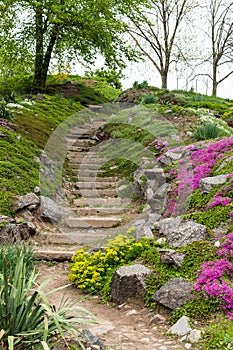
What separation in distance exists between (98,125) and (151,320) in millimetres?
11674

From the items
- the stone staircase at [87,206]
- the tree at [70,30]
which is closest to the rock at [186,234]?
the stone staircase at [87,206]

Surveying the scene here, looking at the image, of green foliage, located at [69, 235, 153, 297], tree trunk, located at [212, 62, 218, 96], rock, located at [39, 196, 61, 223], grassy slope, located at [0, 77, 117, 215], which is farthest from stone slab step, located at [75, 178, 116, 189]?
tree trunk, located at [212, 62, 218, 96]

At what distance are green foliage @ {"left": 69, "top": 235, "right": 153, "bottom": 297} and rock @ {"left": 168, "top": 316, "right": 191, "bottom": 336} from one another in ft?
4.81

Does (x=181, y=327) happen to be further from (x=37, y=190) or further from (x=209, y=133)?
(x=209, y=133)

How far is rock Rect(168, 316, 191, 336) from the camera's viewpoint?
170 inches

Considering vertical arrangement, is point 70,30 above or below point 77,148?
Answer: above

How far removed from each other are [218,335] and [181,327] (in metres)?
0.45

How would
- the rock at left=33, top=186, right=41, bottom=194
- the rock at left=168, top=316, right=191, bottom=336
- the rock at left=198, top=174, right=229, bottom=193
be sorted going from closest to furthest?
the rock at left=168, top=316, right=191, bottom=336
the rock at left=198, top=174, right=229, bottom=193
the rock at left=33, top=186, right=41, bottom=194

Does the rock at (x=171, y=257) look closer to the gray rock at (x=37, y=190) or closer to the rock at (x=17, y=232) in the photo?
the rock at (x=17, y=232)

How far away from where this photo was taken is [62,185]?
1047 centimetres

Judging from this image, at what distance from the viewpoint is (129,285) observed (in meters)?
5.25

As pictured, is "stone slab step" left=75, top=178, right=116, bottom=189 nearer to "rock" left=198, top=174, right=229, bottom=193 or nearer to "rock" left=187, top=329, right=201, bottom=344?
"rock" left=198, top=174, right=229, bottom=193

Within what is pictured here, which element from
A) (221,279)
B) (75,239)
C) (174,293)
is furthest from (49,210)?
(221,279)

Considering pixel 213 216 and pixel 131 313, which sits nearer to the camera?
pixel 131 313
